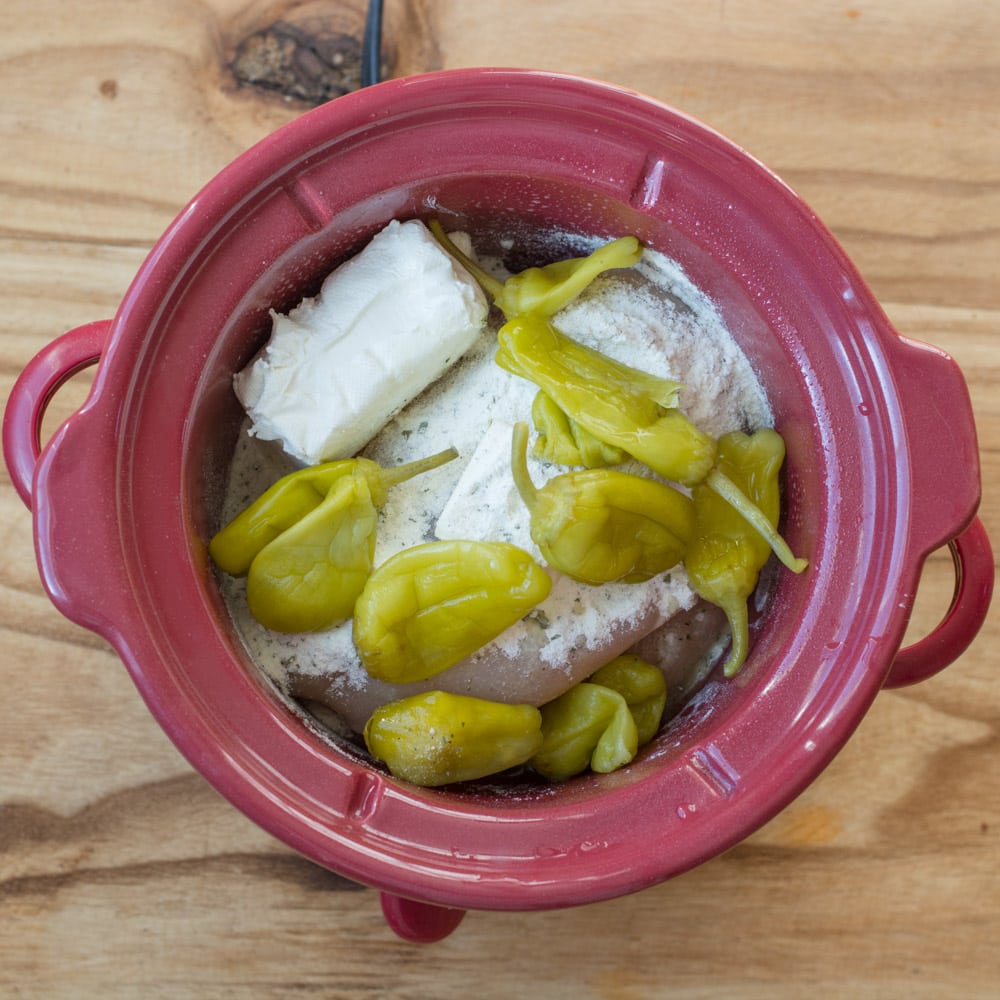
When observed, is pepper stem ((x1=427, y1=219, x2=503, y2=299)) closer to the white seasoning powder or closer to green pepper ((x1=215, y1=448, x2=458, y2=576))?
the white seasoning powder

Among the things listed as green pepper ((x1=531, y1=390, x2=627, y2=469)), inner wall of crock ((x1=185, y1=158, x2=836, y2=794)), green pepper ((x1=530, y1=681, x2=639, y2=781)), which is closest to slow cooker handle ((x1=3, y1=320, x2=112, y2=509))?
inner wall of crock ((x1=185, y1=158, x2=836, y2=794))

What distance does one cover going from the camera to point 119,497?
0.78 metres

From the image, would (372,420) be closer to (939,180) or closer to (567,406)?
(567,406)

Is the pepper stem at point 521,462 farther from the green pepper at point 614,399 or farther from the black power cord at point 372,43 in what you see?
the black power cord at point 372,43

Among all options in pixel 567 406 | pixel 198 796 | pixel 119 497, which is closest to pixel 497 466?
pixel 567 406

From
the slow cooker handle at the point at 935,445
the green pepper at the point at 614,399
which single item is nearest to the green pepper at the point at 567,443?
the green pepper at the point at 614,399

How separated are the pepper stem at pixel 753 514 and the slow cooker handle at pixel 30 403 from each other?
0.51 meters

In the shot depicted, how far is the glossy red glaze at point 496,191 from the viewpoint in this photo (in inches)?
30.0

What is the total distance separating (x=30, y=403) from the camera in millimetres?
855

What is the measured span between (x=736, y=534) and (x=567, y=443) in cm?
17

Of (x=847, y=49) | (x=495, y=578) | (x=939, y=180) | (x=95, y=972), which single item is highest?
(x=847, y=49)

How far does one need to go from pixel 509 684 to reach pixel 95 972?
1.85 feet

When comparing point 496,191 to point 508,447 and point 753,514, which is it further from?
point 753,514

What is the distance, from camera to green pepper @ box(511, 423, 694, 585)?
818 mm
